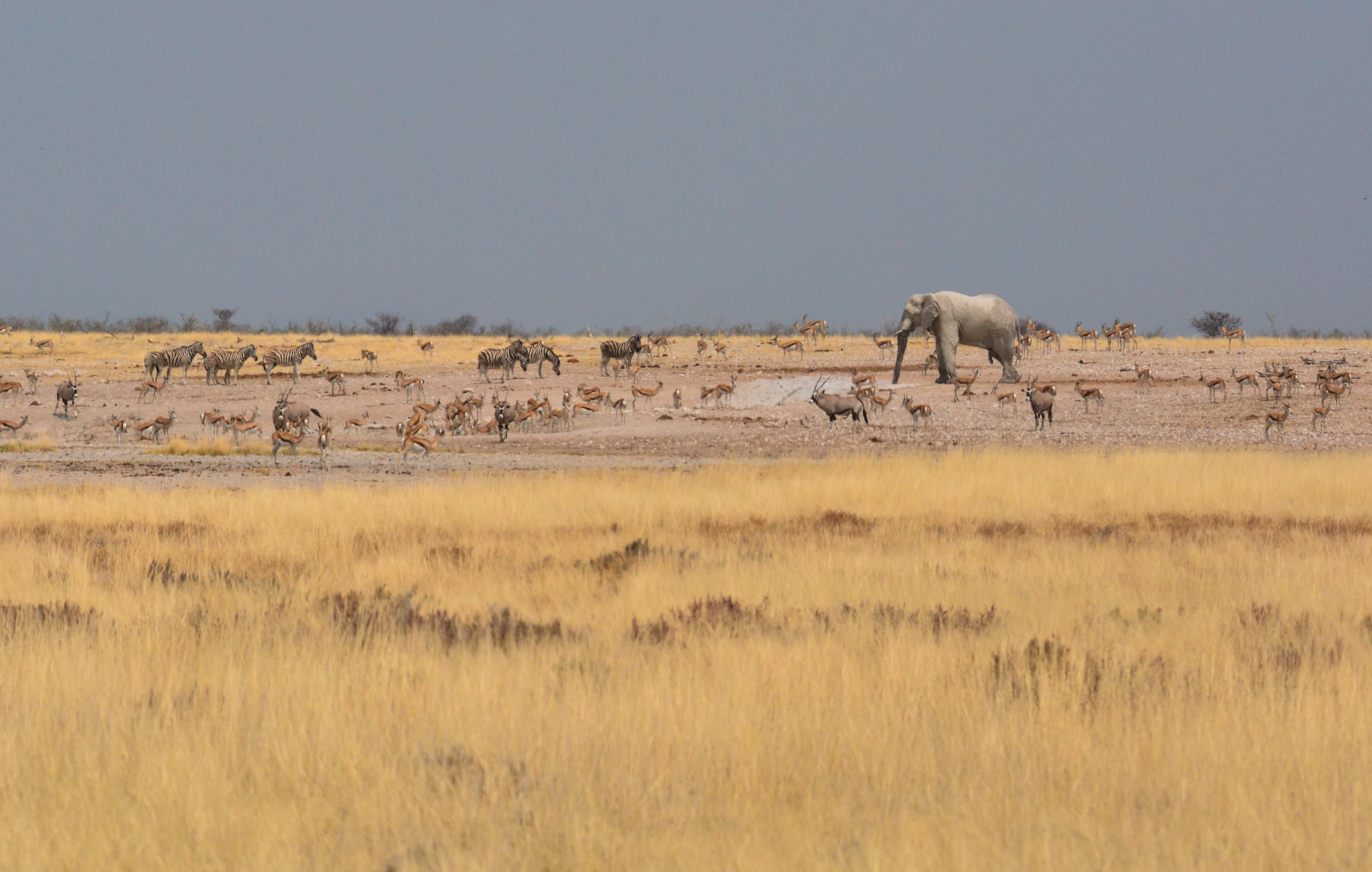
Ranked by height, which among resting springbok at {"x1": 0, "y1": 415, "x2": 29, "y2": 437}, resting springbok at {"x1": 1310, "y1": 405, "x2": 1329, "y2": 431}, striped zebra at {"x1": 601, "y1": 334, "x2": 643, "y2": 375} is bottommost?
resting springbok at {"x1": 0, "y1": 415, "x2": 29, "y2": 437}

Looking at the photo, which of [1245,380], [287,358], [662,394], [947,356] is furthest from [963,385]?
[287,358]

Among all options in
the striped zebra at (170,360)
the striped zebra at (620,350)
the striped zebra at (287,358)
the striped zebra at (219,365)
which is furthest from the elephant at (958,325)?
the striped zebra at (170,360)

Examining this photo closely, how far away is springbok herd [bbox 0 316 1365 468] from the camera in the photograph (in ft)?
87.1

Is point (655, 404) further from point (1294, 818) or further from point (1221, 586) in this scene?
point (1294, 818)

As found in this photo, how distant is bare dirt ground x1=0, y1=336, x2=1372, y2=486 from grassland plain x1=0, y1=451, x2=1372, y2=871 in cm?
1103

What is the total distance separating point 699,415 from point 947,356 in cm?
718

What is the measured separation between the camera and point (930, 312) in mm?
31875

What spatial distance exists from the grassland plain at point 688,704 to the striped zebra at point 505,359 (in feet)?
94.3

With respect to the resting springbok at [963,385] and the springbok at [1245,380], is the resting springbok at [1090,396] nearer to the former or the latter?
the resting springbok at [963,385]

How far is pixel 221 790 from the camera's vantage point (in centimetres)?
478

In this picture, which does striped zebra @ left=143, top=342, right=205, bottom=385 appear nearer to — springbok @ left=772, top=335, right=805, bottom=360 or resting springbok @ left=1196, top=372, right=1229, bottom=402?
springbok @ left=772, top=335, right=805, bottom=360

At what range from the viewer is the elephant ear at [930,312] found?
104 feet

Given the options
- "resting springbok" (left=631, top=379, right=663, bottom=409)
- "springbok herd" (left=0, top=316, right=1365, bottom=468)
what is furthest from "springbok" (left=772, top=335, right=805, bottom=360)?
"resting springbok" (left=631, top=379, right=663, bottom=409)

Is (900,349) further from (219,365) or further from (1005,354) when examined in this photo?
(219,365)
